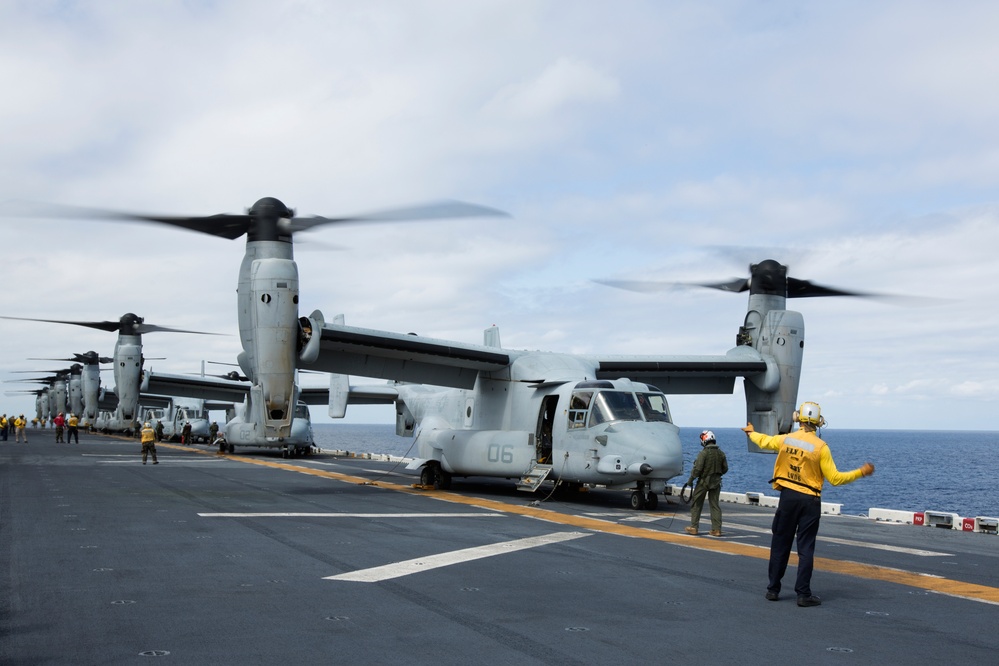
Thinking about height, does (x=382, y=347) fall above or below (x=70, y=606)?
above

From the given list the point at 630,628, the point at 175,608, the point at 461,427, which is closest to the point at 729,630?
the point at 630,628

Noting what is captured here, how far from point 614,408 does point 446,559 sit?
8641 millimetres

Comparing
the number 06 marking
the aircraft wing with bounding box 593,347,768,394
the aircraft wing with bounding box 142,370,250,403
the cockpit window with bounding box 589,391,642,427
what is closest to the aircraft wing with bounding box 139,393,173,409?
the aircraft wing with bounding box 142,370,250,403

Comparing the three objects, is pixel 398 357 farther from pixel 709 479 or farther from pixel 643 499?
pixel 709 479

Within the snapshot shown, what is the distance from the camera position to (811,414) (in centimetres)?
827

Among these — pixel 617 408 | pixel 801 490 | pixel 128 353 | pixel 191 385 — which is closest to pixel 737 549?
pixel 801 490

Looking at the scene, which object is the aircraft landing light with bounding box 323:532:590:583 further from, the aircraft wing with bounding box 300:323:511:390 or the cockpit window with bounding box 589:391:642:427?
the aircraft wing with bounding box 300:323:511:390

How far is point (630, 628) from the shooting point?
6922 millimetres

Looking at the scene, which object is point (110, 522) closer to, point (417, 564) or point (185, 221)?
point (417, 564)

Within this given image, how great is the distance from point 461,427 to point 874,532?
11425mm

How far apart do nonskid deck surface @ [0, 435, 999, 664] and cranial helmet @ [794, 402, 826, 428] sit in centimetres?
171

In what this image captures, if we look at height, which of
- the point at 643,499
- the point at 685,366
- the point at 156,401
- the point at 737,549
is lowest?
the point at 737,549

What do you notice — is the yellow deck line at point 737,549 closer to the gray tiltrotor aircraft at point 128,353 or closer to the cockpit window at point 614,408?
the cockpit window at point 614,408

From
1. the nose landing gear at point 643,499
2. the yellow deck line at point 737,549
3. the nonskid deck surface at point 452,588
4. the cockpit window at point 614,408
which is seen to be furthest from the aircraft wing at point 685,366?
the nonskid deck surface at point 452,588
